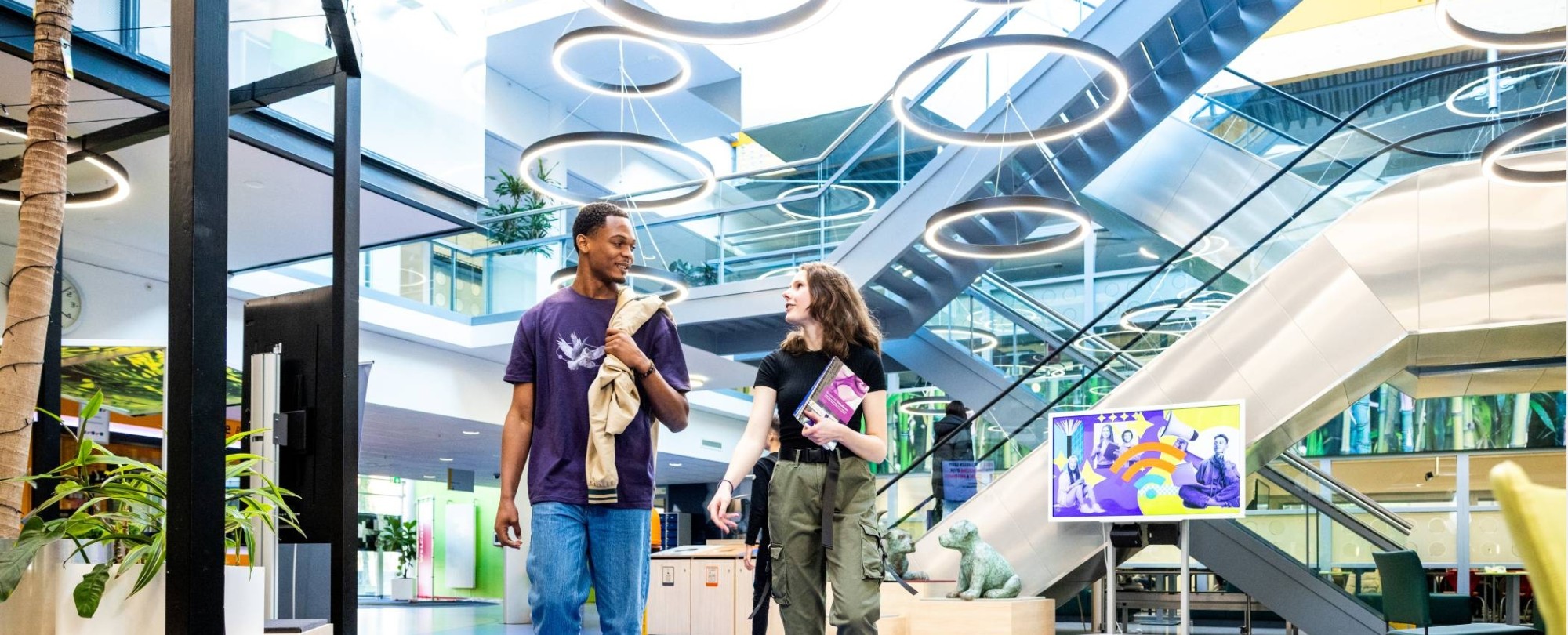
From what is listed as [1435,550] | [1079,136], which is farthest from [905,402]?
[1435,550]

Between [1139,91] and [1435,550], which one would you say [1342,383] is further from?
[1435,550]

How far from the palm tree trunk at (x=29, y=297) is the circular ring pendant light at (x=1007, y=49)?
7.28 meters

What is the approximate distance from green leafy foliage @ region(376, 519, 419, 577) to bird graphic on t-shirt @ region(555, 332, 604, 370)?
92.2 ft

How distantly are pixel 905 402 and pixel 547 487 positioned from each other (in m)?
10.3

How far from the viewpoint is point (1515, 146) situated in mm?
8172

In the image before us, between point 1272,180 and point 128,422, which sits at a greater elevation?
point 1272,180

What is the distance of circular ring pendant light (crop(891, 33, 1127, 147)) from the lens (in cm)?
884

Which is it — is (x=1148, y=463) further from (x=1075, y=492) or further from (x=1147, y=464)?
(x=1075, y=492)

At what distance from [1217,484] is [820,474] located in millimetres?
5621

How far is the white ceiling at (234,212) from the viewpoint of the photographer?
654 centimetres

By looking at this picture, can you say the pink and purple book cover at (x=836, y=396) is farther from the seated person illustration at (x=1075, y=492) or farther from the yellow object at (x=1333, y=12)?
the yellow object at (x=1333, y=12)

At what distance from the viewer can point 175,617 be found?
6.17 ft

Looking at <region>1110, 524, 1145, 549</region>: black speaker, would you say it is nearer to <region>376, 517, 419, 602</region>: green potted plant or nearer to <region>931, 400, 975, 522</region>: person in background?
<region>931, 400, 975, 522</region>: person in background

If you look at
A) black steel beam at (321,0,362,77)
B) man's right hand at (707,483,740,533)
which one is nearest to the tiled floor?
man's right hand at (707,483,740,533)
